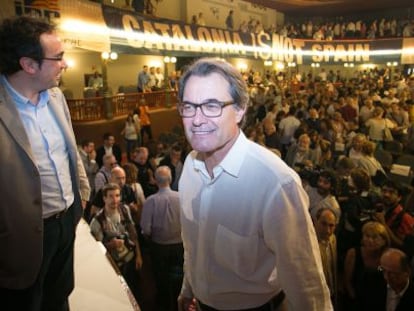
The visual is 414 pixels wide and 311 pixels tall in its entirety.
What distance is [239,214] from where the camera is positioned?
1.46 meters

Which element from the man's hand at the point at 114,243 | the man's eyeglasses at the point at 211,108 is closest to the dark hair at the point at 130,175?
the man's hand at the point at 114,243

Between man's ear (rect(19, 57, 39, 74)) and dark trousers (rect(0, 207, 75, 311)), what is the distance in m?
0.68

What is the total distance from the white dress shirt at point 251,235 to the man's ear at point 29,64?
820 mm

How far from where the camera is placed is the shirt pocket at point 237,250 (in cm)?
146

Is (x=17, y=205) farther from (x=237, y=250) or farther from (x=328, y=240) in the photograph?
(x=328, y=240)

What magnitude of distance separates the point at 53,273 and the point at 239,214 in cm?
102

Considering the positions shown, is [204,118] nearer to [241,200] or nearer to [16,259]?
[241,200]

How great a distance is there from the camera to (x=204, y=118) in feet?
4.57

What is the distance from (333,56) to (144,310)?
65.8 ft

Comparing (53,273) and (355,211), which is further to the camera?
(355,211)

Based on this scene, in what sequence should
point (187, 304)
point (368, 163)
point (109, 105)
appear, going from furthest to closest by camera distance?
point (109, 105), point (368, 163), point (187, 304)

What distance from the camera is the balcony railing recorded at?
1029 centimetres

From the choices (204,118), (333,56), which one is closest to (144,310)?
(204,118)

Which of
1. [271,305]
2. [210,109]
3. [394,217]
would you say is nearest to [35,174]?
[210,109]
